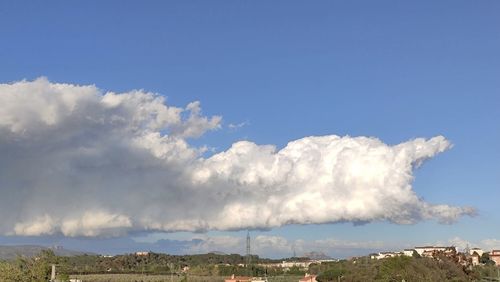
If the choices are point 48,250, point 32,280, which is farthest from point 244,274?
point 32,280

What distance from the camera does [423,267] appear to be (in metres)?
90.2

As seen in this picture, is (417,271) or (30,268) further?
(417,271)

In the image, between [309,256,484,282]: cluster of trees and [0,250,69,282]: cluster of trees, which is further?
[309,256,484,282]: cluster of trees

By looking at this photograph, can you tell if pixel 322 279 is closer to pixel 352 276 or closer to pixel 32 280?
pixel 352 276

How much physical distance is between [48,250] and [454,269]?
62.7m

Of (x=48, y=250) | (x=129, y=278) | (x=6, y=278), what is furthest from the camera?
(x=129, y=278)

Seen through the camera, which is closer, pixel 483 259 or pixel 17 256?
pixel 17 256

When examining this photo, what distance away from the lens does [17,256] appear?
77188mm

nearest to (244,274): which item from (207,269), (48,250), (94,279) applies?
(207,269)

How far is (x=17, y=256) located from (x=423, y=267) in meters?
55.6

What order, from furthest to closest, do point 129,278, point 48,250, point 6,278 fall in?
point 129,278 → point 48,250 → point 6,278

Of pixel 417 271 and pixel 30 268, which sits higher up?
pixel 30 268

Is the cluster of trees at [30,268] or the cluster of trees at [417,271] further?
the cluster of trees at [417,271]

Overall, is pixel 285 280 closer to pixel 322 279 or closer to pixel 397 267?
pixel 322 279
